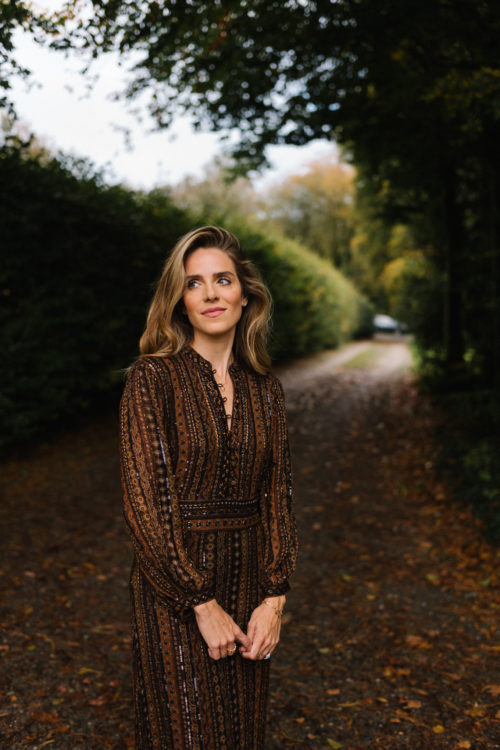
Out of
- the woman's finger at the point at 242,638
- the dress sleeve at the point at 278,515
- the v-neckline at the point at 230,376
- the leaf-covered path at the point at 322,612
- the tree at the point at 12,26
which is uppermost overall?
the tree at the point at 12,26

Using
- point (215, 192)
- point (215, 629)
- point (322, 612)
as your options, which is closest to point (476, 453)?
point (322, 612)

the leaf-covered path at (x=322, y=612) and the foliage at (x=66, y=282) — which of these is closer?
the leaf-covered path at (x=322, y=612)

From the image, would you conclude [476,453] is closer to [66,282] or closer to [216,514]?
[66,282]

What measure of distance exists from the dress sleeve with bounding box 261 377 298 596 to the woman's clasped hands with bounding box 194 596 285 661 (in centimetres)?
7

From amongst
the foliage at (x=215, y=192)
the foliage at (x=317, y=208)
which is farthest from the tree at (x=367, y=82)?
the foliage at (x=317, y=208)

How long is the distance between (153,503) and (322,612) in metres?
3.28

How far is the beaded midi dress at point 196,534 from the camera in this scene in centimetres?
184

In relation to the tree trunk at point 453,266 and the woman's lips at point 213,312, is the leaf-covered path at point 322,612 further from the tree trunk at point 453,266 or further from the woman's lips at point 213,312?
the tree trunk at point 453,266

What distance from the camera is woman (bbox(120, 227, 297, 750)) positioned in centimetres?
185

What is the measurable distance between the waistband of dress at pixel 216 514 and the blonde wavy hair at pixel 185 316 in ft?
1.62

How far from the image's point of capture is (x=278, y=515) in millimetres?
2104

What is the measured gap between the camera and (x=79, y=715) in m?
3.27

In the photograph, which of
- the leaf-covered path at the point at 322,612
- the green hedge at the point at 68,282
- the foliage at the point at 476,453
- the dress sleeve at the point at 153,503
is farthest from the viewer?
the green hedge at the point at 68,282

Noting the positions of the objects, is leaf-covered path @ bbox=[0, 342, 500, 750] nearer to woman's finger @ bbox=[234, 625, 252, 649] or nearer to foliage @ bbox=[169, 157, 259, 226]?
woman's finger @ bbox=[234, 625, 252, 649]
